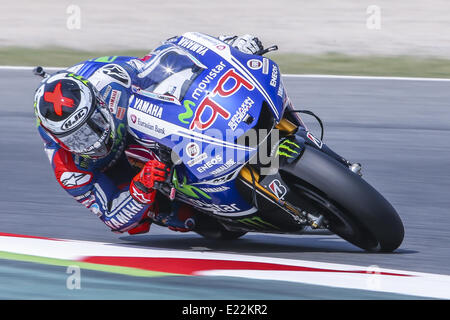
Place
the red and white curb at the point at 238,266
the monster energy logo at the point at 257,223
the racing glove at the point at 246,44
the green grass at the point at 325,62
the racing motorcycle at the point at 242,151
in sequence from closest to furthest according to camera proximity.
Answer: the red and white curb at the point at 238,266 < the racing motorcycle at the point at 242,151 < the monster energy logo at the point at 257,223 < the racing glove at the point at 246,44 < the green grass at the point at 325,62

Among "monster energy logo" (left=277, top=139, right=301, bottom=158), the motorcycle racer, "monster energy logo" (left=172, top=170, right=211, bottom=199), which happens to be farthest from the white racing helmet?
"monster energy logo" (left=277, top=139, right=301, bottom=158)

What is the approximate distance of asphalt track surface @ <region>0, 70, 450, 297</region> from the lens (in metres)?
5.00

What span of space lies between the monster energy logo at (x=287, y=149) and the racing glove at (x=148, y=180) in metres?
0.57

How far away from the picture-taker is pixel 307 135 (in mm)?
4668

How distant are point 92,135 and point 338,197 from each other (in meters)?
1.25

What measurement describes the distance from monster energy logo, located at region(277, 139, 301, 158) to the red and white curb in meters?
0.58

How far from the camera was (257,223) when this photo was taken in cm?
470

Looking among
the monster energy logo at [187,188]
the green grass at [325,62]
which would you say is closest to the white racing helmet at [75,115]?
the monster energy logo at [187,188]

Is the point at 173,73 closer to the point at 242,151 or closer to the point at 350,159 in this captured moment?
the point at 242,151

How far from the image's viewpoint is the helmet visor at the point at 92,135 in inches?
167

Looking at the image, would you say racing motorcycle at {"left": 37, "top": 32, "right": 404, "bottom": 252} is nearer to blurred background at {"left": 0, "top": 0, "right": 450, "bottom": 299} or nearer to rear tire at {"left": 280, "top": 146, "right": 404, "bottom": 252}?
rear tire at {"left": 280, "top": 146, "right": 404, "bottom": 252}

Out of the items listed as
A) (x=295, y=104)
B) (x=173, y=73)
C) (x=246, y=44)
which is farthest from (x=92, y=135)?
(x=295, y=104)

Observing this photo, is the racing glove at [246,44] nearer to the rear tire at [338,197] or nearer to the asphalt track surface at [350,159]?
the rear tire at [338,197]
